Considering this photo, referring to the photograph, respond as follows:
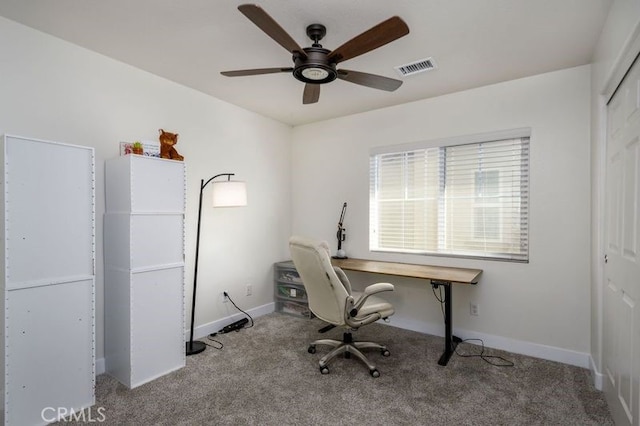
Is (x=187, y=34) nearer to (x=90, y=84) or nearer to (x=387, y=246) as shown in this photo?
(x=90, y=84)

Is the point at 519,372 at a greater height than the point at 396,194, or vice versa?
the point at 396,194

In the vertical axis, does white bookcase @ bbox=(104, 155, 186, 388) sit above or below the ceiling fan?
below

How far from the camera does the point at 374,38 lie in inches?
65.7

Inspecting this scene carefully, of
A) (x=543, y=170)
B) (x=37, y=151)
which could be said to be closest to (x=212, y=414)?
(x=37, y=151)

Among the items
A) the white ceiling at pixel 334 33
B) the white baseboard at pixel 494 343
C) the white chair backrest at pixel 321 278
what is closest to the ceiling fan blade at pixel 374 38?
the white ceiling at pixel 334 33

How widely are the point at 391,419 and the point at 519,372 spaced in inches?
50.1

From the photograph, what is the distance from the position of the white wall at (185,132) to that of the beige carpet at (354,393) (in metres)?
0.77

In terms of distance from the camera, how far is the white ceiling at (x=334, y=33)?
1891mm

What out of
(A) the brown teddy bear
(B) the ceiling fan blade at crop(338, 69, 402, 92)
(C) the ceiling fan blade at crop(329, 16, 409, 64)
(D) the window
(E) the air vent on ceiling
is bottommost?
(D) the window

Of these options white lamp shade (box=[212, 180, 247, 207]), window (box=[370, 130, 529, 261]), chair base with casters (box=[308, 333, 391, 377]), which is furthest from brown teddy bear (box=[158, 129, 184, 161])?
window (box=[370, 130, 529, 261])

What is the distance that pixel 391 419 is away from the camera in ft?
6.35

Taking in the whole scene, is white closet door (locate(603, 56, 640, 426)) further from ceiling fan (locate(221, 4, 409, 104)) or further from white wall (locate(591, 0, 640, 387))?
ceiling fan (locate(221, 4, 409, 104))

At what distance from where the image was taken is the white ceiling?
189cm

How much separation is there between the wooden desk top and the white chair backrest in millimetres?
710
